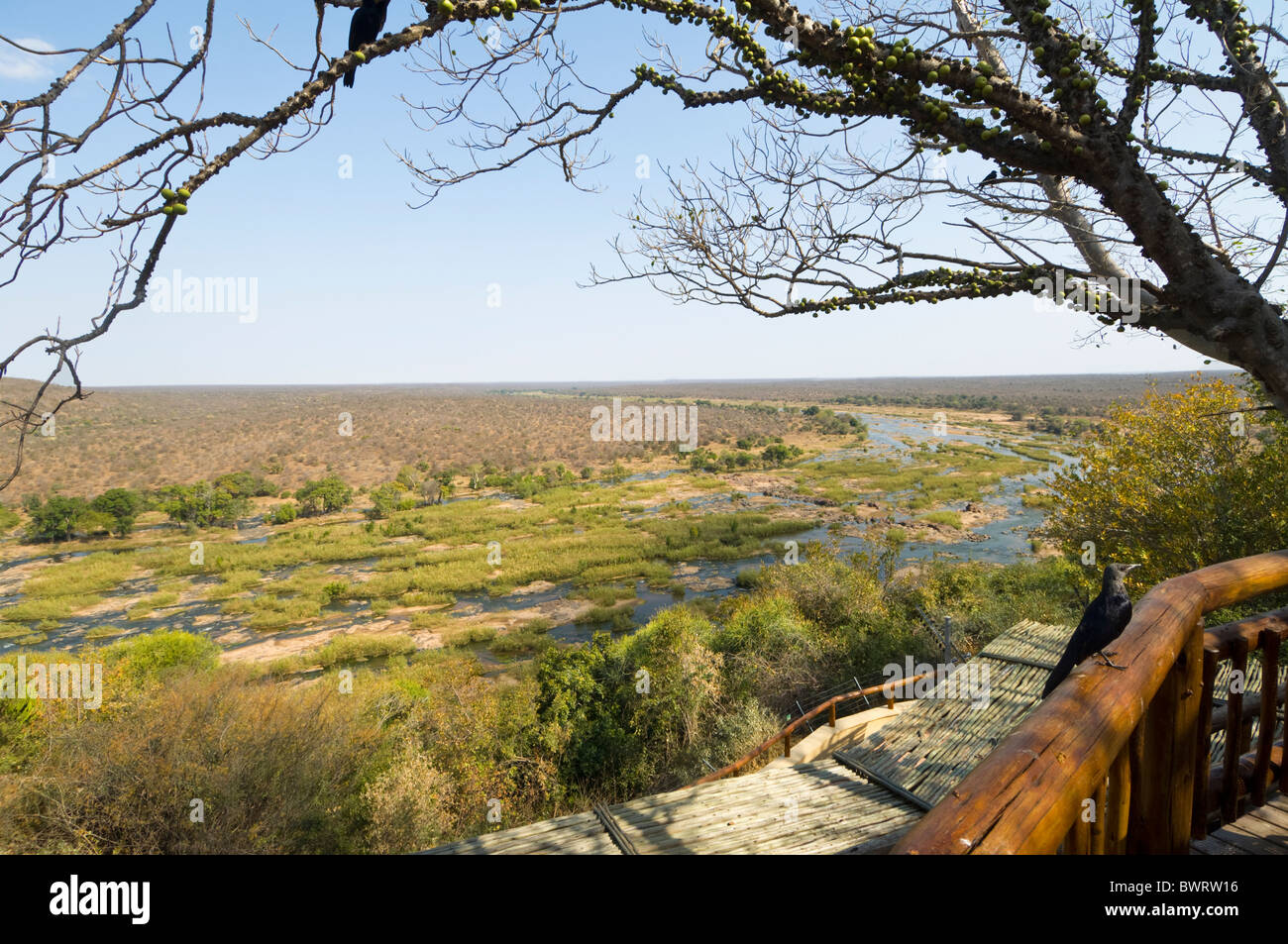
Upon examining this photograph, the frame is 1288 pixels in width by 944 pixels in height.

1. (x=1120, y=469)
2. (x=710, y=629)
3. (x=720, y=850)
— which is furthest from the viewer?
(x=710, y=629)

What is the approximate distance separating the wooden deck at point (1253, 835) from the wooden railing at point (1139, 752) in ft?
0.19

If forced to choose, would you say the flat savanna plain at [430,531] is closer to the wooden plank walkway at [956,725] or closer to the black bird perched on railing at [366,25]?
the black bird perched on railing at [366,25]

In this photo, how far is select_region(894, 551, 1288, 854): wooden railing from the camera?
101cm

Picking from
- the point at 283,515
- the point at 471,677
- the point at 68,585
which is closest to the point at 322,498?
the point at 283,515

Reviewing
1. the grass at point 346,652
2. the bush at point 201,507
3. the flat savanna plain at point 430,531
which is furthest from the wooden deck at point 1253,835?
the bush at point 201,507

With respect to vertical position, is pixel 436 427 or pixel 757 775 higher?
pixel 436 427

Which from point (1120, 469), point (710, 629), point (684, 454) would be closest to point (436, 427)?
point (684, 454)

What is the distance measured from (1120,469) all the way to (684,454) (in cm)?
4637

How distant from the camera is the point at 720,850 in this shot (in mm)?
5090

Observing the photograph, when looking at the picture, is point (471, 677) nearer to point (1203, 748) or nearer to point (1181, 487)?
point (1181, 487)

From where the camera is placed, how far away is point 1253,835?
207 cm

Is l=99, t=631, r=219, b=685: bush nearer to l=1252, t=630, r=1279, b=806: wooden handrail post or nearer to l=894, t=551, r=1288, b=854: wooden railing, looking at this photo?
l=894, t=551, r=1288, b=854: wooden railing
